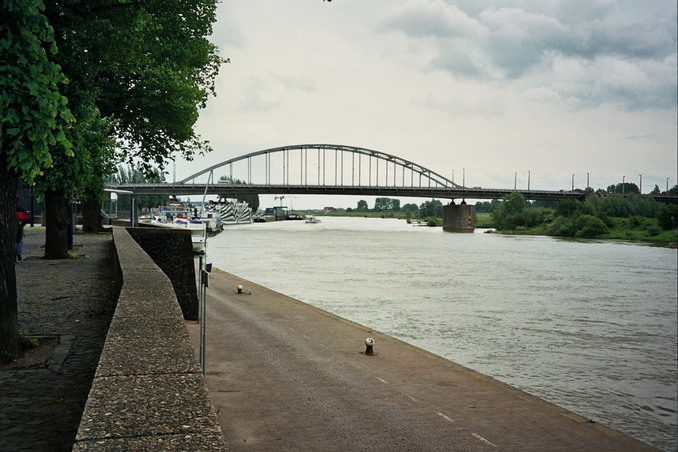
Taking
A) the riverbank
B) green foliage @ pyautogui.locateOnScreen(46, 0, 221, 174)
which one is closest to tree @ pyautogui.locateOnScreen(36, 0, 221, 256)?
green foliage @ pyautogui.locateOnScreen(46, 0, 221, 174)

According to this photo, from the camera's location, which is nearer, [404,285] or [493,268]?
[404,285]

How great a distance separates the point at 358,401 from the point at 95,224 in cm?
3523

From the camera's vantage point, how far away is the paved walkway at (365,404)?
979cm

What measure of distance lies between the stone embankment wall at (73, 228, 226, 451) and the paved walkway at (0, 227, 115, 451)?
1.27 meters

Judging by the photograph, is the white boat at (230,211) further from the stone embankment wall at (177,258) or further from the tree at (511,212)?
the stone embankment wall at (177,258)

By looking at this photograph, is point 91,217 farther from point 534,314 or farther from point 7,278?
point 7,278

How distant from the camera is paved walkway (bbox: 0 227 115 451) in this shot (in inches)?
255

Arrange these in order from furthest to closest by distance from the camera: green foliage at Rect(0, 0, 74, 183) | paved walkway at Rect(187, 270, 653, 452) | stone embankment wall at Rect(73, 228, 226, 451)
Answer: paved walkway at Rect(187, 270, 653, 452) → green foliage at Rect(0, 0, 74, 183) → stone embankment wall at Rect(73, 228, 226, 451)

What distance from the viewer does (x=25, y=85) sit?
25.8 ft

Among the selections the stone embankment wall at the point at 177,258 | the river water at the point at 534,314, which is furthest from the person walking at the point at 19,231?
the river water at the point at 534,314

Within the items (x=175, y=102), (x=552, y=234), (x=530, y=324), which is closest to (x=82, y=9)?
(x=175, y=102)

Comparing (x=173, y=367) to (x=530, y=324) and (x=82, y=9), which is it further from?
(x=530, y=324)

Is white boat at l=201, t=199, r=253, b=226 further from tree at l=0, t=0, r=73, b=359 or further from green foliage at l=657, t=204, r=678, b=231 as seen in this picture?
tree at l=0, t=0, r=73, b=359

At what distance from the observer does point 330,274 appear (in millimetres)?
47688
